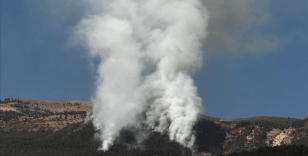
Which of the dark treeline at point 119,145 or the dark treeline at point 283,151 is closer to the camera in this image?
the dark treeline at point 283,151

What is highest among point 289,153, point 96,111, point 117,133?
point 96,111

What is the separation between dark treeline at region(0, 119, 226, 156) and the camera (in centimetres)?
12475

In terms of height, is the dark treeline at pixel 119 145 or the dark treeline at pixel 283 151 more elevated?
the dark treeline at pixel 119 145

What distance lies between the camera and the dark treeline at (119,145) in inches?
4911

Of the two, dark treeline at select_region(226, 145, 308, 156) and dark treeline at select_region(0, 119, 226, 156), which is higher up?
dark treeline at select_region(0, 119, 226, 156)

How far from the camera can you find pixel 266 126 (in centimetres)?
14600

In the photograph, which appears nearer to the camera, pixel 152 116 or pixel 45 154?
pixel 45 154

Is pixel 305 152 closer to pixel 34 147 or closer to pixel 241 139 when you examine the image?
pixel 241 139

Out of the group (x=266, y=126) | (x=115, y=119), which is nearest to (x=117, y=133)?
(x=115, y=119)

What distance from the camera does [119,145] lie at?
134625 mm

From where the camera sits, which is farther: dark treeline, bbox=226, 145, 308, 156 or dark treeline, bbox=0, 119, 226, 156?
dark treeline, bbox=0, 119, 226, 156

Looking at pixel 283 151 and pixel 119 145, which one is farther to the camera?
pixel 119 145

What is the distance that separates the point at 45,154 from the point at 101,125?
1339 inches

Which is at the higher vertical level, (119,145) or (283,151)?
(119,145)
